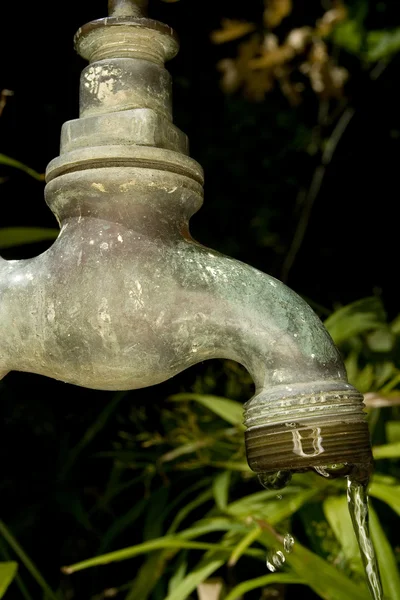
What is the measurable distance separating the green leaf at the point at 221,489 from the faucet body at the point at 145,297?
0.71 m

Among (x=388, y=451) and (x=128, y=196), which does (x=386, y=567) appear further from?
(x=128, y=196)

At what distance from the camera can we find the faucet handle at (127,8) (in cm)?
65

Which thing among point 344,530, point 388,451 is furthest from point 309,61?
point 344,530

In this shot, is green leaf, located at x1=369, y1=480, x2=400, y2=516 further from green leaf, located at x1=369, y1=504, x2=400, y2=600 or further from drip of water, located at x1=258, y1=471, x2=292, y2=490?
drip of water, located at x1=258, y1=471, x2=292, y2=490

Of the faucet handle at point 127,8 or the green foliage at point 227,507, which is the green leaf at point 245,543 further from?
the faucet handle at point 127,8

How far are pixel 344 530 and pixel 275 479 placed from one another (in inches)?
23.0

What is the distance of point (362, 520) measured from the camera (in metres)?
0.65

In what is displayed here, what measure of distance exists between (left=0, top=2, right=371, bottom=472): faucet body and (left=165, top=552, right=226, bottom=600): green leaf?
601mm

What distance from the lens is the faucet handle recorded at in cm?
65

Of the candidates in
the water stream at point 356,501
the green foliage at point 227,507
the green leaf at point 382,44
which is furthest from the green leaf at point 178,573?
the green leaf at point 382,44

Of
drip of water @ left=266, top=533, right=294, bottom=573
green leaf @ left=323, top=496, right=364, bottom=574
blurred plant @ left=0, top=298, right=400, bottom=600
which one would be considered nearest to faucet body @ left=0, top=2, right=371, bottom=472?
drip of water @ left=266, top=533, right=294, bottom=573

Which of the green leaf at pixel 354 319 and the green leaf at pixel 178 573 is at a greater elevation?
the green leaf at pixel 354 319

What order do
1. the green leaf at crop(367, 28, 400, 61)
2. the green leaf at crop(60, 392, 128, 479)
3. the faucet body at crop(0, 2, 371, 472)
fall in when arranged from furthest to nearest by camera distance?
the green leaf at crop(367, 28, 400, 61) → the green leaf at crop(60, 392, 128, 479) → the faucet body at crop(0, 2, 371, 472)

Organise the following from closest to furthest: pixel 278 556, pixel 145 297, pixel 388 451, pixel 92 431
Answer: pixel 145 297, pixel 278 556, pixel 388 451, pixel 92 431
